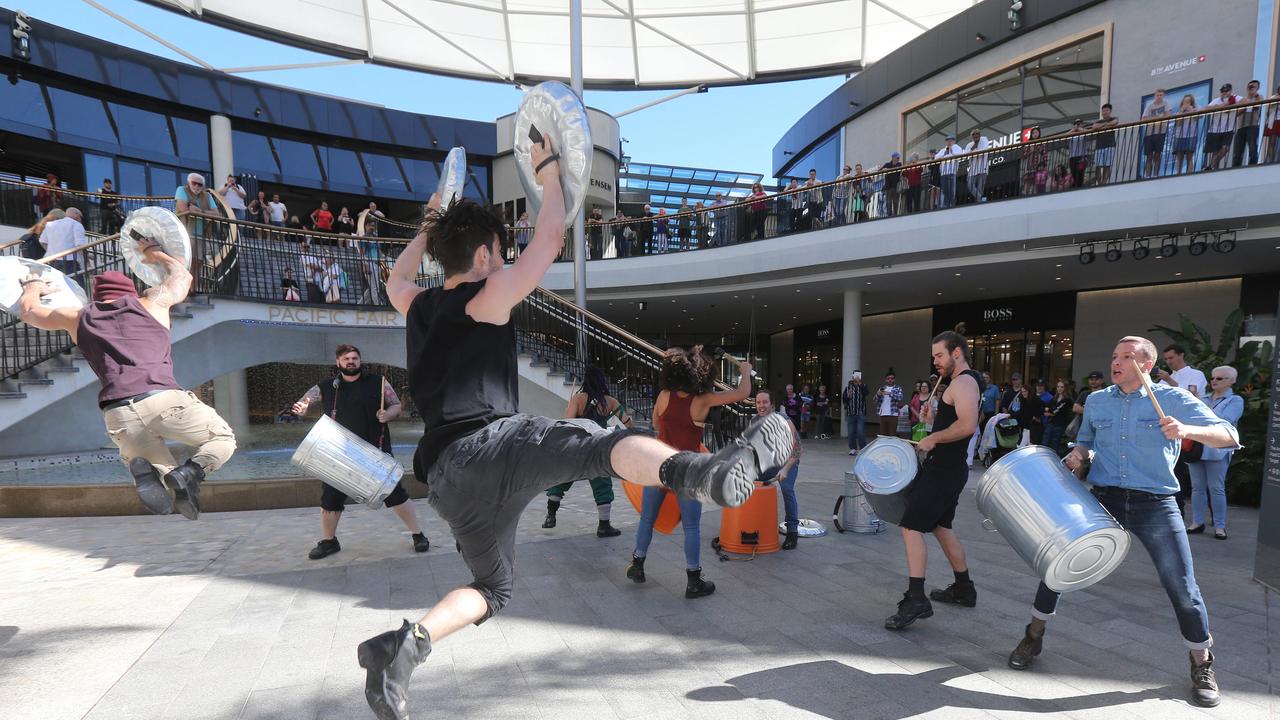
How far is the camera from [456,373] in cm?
219

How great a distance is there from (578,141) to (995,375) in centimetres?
1964

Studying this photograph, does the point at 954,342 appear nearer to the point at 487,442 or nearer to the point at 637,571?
the point at 637,571

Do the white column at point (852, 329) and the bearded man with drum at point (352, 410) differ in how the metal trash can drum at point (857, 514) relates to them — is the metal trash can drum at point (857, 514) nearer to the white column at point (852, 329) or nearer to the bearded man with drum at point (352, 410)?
the bearded man with drum at point (352, 410)

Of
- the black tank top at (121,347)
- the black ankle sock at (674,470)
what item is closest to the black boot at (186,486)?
the black tank top at (121,347)

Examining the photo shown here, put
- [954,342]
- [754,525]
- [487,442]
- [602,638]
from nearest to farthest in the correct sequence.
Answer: [487,442], [602,638], [954,342], [754,525]

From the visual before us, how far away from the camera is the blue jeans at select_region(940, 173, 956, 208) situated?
12508 mm

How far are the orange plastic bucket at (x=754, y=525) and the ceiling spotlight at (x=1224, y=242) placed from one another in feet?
36.8

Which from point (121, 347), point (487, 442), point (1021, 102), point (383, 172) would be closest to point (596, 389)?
point (121, 347)

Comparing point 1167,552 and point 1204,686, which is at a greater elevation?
point 1167,552

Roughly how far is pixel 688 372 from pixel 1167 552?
2.77 meters

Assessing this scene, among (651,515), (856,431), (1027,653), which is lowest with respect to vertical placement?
(856,431)

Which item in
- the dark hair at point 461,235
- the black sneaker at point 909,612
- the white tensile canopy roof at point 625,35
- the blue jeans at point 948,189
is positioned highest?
the white tensile canopy roof at point 625,35

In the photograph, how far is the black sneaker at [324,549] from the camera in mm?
5113

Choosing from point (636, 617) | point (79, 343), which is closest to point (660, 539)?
point (636, 617)
